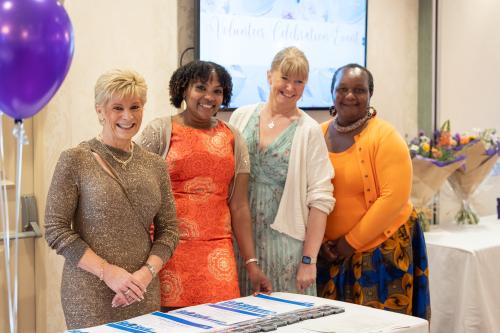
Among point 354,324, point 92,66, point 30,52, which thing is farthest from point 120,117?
point 92,66

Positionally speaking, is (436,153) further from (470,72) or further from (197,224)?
(197,224)

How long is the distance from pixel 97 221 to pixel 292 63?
0.99 m

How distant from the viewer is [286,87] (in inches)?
109

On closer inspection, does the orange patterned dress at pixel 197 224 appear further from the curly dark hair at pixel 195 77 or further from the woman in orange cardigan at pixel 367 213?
the woman in orange cardigan at pixel 367 213

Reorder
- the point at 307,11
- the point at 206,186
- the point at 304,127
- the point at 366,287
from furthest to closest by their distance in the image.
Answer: the point at 307,11
the point at 366,287
the point at 304,127
the point at 206,186

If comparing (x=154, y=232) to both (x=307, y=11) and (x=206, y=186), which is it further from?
(x=307, y=11)

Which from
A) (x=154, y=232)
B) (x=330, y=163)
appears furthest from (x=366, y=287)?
(x=154, y=232)

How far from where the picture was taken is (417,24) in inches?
182

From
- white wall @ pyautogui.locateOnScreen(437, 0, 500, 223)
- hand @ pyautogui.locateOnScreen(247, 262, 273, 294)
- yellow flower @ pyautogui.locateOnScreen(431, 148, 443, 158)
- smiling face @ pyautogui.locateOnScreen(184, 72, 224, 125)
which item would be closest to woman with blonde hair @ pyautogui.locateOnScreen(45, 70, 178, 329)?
smiling face @ pyautogui.locateOnScreen(184, 72, 224, 125)

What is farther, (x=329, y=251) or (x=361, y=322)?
(x=329, y=251)

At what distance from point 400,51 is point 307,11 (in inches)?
33.0

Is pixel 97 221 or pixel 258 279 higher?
pixel 97 221

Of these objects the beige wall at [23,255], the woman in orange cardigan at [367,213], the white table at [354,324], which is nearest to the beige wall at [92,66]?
the beige wall at [23,255]

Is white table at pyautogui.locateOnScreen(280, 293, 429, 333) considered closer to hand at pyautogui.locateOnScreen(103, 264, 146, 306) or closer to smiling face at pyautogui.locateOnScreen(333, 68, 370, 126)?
hand at pyautogui.locateOnScreen(103, 264, 146, 306)
